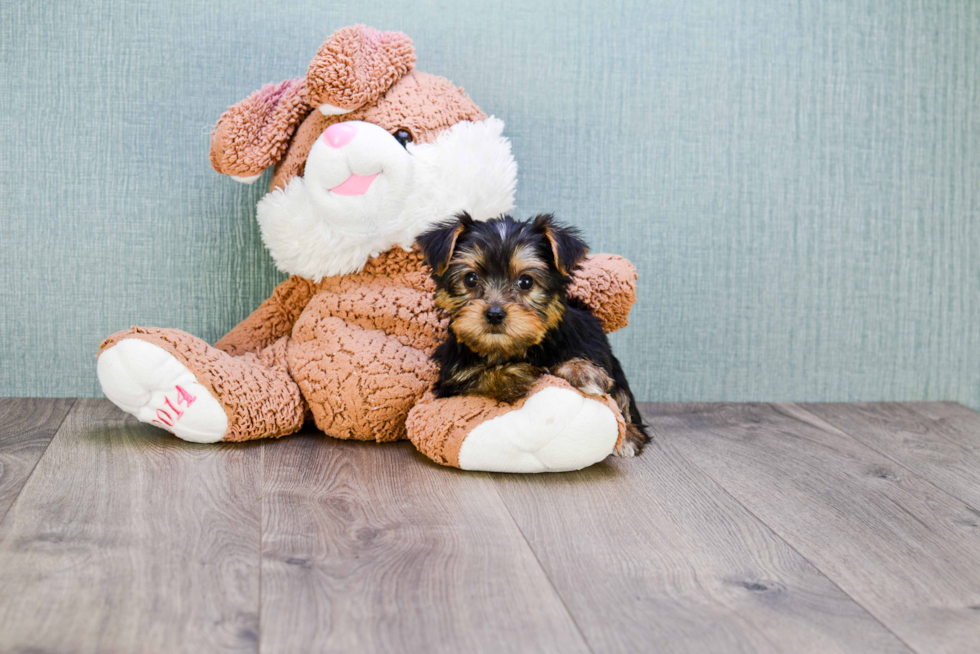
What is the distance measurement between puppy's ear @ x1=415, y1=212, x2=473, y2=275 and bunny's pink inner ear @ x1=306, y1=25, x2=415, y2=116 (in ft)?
1.55

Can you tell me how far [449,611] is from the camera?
1.31 metres

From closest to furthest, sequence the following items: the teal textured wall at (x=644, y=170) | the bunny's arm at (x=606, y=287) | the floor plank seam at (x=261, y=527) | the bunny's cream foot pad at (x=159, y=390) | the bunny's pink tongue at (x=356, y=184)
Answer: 1. the floor plank seam at (x=261, y=527)
2. the bunny's cream foot pad at (x=159, y=390)
3. the bunny's pink tongue at (x=356, y=184)
4. the bunny's arm at (x=606, y=287)
5. the teal textured wall at (x=644, y=170)

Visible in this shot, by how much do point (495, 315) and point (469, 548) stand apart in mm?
505

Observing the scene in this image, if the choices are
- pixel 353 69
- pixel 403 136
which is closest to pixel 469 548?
pixel 403 136

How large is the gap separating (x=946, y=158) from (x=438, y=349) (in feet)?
6.31

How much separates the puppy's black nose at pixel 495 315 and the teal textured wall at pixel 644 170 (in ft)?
3.09

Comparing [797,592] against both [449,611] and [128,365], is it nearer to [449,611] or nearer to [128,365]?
[449,611]

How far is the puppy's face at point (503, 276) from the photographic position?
1828 millimetres

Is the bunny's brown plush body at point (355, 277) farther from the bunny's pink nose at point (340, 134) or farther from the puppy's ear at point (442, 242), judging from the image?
the puppy's ear at point (442, 242)

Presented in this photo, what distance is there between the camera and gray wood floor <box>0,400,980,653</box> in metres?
1.25

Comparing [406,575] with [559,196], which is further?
[559,196]

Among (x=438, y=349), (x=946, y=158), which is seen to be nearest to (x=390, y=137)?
(x=438, y=349)

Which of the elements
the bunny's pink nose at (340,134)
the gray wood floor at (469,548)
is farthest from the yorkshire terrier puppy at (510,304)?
the bunny's pink nose at (340,134)

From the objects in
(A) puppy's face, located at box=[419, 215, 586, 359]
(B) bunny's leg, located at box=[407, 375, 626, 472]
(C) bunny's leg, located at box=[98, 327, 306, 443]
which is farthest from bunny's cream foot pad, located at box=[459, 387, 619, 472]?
(C) bunny's leg, located at box=[98, 327, 306, 443]
